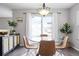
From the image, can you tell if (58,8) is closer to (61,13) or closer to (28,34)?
(61,13)

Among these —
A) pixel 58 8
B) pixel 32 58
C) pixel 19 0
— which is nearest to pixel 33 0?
pixel 19 0

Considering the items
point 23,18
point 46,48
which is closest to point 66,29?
point 23,18

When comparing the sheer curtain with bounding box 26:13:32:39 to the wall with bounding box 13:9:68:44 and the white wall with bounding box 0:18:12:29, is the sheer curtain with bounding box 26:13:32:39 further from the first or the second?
the white wall with bounding box 0:18:12:29

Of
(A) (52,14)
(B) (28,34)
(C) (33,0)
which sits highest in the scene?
(A) (52,14)

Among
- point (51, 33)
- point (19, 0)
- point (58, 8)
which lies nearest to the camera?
point (19, 0)

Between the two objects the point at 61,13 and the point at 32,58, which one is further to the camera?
the point at 61,13

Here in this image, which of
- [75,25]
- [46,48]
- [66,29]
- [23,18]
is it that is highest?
[23,18]

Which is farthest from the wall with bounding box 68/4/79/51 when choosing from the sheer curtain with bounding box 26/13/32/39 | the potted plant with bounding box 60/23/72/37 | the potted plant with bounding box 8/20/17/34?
the potted plant with bounding box 8/20/17/34

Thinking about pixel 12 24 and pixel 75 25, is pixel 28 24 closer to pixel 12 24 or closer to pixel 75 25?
pixel 12 24

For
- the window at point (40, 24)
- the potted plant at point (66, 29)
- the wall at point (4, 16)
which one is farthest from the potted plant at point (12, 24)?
the potted plant at point (66, 29)

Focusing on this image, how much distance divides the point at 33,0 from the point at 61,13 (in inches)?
164

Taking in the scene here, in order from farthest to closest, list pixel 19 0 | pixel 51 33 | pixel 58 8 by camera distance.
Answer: pixel 51 33
pixel 58 8
pixel 19 0

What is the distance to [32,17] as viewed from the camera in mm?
4820

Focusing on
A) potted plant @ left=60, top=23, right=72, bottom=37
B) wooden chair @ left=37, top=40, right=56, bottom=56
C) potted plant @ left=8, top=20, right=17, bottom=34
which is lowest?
wooden chair @ left=37, top=40, right=56, bottom=56
